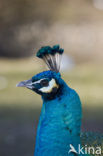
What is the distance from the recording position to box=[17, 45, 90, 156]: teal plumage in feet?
3.99

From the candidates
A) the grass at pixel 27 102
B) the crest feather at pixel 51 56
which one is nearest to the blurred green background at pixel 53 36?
the grass at pixel 27 102

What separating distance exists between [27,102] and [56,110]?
290 centimetres

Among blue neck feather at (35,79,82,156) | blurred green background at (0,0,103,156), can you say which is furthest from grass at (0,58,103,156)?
blue neck feather at (35,79,82,156)

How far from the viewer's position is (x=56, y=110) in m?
1.23

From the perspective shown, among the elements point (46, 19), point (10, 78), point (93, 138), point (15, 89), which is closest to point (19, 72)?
point (10, 78)

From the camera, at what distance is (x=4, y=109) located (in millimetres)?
3797

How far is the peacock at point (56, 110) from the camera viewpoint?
47.9 inches

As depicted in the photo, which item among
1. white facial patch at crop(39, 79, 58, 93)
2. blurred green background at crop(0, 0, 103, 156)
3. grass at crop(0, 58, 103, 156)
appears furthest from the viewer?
blurred green background at crop(0, 0, 103, 156)

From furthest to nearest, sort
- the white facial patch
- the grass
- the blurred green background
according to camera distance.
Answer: the blurred green background < the grass < the white facial patch

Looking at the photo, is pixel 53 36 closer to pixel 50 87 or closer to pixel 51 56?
pixel 51 56

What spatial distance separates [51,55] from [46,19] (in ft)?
15.0

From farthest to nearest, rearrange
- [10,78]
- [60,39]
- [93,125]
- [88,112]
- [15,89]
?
[60,39]
[10,78]
[15,89]
[88,112]
[93,125]

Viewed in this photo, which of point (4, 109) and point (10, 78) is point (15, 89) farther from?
point (4, 109)

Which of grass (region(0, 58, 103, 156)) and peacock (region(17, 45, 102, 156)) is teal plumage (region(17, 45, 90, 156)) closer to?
peacock (region(17, 45, 102, 156))
